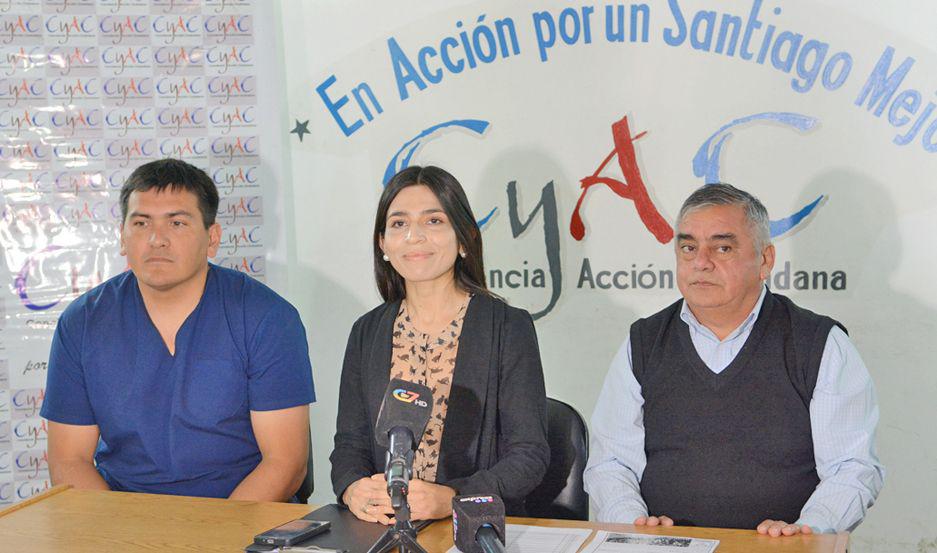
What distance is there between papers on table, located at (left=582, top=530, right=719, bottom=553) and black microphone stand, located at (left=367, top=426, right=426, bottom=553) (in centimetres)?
35

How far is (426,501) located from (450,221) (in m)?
0.80

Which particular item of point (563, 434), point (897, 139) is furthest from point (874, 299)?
point (563, 434)

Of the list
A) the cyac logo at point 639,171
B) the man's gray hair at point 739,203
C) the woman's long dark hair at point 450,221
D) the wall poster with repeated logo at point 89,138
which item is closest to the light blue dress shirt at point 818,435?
the man's gray hair at point 739,203

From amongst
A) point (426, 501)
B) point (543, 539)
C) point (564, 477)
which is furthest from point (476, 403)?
point (543, 539)

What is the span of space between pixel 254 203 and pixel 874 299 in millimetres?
2309

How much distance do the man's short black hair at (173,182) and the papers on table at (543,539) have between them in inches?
57.7

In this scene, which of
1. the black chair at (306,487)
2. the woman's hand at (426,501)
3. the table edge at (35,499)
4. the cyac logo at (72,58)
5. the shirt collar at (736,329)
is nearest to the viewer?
the woman's hand at (426,501)

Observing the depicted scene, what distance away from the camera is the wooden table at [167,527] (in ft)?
6.63

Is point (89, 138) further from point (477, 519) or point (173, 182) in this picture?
point (477, 519)

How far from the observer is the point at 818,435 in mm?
2438

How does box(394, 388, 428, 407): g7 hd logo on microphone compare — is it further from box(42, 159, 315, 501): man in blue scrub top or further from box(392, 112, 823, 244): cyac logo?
box(392, 112, 823, 244): cyac logo

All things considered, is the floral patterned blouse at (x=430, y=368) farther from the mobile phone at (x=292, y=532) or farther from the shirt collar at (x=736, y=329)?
the shirt collar at (x=736, y=329)

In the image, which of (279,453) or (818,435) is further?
(279,453)

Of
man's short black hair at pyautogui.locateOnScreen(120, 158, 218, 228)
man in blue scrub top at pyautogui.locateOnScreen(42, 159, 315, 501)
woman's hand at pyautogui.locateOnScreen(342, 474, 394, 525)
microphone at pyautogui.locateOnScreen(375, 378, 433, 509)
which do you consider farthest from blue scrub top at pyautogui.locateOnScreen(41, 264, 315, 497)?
microphone at pyautogui.locateOnScreen(375, 378, 433, 509)
